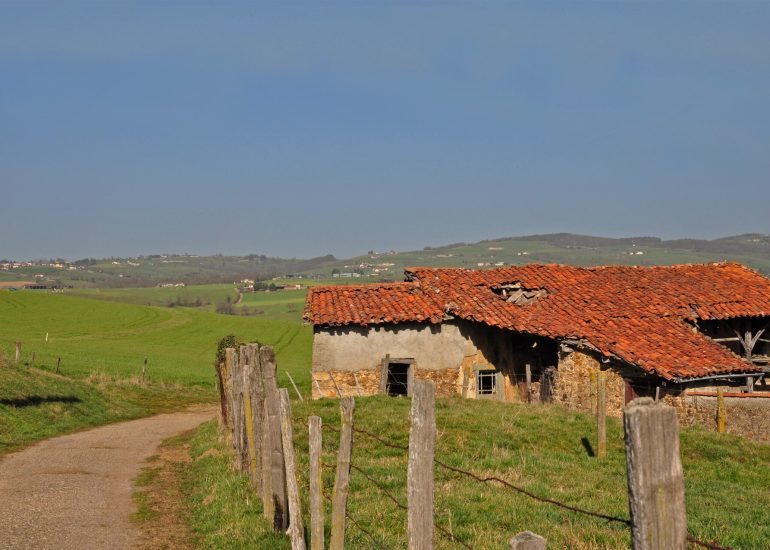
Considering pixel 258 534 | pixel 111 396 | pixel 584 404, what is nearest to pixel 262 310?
pixel 111 396

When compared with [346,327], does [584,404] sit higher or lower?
lower

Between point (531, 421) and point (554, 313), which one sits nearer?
point (531, 421)

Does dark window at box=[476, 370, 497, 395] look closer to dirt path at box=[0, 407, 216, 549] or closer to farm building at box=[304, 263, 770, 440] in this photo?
farm building at box=[304, 263, 770, 440]

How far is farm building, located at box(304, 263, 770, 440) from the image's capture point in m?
25.3

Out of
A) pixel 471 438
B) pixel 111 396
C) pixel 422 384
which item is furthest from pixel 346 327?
pixel 422 384

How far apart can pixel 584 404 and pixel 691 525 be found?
15.8 m

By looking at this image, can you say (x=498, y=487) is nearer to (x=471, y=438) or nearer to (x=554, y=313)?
(x=471, y=438)

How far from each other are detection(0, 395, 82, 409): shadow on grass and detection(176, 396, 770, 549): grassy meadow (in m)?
4.93

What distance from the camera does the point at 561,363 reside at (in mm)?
26281

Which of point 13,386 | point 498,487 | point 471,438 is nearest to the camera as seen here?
point 498,487

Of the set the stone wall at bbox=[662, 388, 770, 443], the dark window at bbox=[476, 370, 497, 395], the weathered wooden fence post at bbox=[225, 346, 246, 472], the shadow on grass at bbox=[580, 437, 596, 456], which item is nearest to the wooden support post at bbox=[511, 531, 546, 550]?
the weathered wooden fence post at bbox=[225, 346, 246, 472]

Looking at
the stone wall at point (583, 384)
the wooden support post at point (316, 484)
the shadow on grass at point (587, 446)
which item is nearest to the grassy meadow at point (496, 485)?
the shadow on grass at point (587, 446)

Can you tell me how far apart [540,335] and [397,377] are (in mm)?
5317

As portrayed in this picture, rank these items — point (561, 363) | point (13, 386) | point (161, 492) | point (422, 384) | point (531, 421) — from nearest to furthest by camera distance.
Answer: point (422, 384), point (161, 492), point (531, 421), point (13, 386), point (561, 363)
